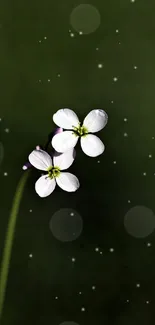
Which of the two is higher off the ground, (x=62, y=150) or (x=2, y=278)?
(x=62, y=150)

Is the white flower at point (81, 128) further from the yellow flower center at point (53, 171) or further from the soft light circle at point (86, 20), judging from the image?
the soft light circle at point (86, 20)

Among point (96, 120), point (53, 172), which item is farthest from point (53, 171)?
point (96, 120)

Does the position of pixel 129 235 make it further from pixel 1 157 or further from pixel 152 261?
pixel 1 157

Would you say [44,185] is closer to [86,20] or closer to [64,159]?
[64,159]

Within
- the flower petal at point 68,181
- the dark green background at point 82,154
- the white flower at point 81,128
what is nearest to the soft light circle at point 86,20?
the dark green background at point 82,154

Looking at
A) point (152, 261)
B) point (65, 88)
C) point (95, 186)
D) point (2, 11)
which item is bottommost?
point (152, 261)

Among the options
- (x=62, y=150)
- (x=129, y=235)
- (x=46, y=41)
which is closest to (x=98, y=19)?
(x=46, y=41)
